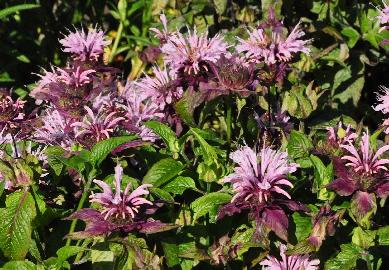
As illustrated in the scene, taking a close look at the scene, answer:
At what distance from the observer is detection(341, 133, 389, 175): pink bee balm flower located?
1282mm

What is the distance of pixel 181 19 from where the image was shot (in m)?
2.33

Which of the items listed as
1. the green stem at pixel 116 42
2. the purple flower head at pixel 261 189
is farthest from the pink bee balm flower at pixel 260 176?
the green stem at pixel 116 42

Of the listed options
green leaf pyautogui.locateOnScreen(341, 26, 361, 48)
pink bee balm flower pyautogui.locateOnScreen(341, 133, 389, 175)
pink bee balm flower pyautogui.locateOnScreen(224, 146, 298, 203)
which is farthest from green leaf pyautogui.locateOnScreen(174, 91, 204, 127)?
green leaf pyautogui.locateOnScreen(341, 26, 361, 48)

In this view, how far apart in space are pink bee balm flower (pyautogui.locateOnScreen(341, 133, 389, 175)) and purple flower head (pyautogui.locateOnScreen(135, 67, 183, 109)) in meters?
0.41

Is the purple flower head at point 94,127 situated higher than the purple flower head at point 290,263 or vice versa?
the purple flower head at point 94,127

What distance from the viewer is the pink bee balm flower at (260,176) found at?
1.23 m

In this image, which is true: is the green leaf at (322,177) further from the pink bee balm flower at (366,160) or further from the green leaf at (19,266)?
the green leaf at (19,266)

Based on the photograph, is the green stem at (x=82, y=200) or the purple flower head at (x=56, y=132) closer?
the green stem at (x=82, y=200)

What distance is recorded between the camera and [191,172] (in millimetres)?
1453

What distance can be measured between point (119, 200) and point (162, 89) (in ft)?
1.45

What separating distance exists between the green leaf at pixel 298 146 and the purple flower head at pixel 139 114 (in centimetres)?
29

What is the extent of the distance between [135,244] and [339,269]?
370 millimetres

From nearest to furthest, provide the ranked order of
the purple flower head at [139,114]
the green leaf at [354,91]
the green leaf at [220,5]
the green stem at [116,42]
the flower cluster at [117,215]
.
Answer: the flower cluster at [117,215] < the purple flower head at [139,114] < the green leaf at [220,5] < the green leaf at [354,91] < the green stem at [116,42]

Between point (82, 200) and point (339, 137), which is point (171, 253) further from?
point (339, 137)
